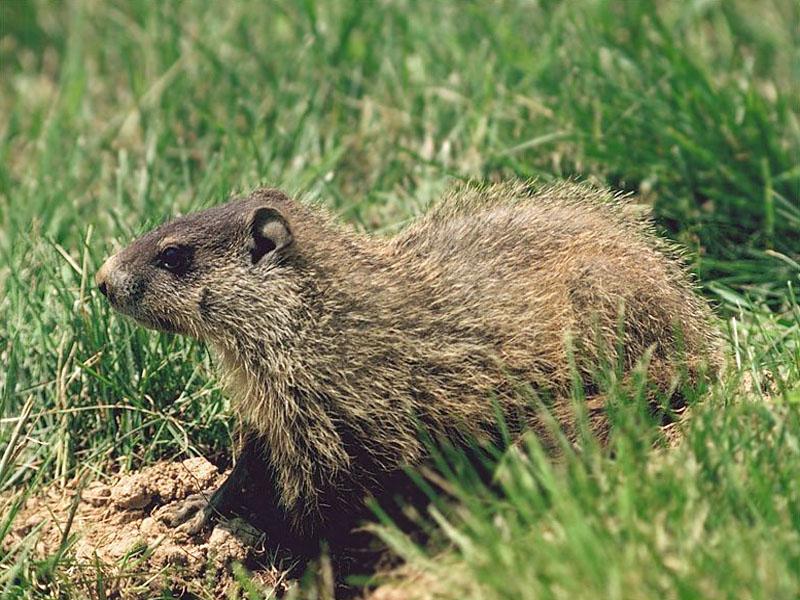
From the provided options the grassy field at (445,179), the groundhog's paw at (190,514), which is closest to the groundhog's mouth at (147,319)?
the grassy field at (445,179)

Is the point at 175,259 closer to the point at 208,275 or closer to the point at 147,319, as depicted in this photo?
the point at 208,275

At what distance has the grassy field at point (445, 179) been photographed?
380 centimetres

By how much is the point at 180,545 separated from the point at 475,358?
1.45m

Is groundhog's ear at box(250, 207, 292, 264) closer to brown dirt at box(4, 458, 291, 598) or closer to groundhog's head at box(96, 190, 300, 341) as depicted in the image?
groundhog's head at box(96, 190, 300, 341)

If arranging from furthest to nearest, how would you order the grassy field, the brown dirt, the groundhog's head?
1. the groundhog's head
2. the brown dirt
3. the grassy field

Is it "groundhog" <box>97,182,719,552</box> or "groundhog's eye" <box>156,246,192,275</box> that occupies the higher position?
"groundhog's eye" <box>156,246,192,275</box>

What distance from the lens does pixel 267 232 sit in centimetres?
535

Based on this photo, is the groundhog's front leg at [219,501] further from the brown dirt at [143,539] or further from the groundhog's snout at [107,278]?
the groundhog's snout at [107,278]

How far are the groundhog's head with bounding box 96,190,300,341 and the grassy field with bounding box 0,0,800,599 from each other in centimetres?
47

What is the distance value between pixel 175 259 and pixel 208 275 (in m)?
0.16

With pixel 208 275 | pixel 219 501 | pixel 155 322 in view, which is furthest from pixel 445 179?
pixel 219 501

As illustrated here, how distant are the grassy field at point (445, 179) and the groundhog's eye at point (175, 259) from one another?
524 millimetres

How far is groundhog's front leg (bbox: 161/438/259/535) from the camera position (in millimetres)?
5438

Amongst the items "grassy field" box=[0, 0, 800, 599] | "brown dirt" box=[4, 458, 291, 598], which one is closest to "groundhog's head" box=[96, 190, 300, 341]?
"grassy field" box=[0, 0, 800, 599]
